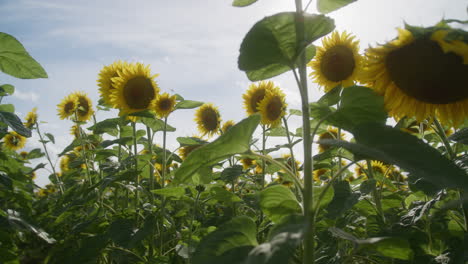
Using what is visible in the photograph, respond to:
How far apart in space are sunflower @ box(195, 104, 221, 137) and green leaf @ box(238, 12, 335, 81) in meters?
4.08

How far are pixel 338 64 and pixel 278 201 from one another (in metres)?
1.96

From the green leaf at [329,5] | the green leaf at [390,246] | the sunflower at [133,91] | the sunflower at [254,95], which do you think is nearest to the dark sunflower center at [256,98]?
the sunflower at [254,95]

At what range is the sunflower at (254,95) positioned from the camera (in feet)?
14.9

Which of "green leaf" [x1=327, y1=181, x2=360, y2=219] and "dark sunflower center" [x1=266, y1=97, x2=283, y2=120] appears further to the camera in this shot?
"dark sunflower center" [x1=266, y1=97, x2=283, y2=120]

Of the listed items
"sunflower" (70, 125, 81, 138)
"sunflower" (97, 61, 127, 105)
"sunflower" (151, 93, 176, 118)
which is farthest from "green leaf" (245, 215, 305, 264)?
"sunflower" (70, 125, 81, 138)

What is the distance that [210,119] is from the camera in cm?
530

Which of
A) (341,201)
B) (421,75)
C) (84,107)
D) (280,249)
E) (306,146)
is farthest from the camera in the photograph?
(84,107)

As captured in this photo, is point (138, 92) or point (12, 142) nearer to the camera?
point (138, 92)

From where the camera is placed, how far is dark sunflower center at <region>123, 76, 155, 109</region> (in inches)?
125

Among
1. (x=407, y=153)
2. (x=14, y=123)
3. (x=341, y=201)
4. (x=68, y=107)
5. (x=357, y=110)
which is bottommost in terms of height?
(x=341, y=201)

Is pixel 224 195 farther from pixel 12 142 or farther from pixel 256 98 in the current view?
pixel 12 142

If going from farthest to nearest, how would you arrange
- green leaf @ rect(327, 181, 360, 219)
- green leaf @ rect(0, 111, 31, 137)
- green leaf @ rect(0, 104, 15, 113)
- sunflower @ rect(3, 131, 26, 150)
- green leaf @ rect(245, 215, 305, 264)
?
sunflower @ rect(3, 131, 26, 150)
green leaf @ rect(0, 104, 15, 113)
green leaf @ rect(0, 111, 31, 137)
green leaf @ rect(327, 181, 360, 219)
green leaf @ rect(245, 215, 305, 264)

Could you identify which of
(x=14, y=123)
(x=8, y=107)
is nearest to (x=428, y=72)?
(x=14, y=123)

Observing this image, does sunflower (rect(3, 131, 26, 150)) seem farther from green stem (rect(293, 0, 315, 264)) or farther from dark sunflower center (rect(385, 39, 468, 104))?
dark sunflower center (rect(385, 39, 468, 104))
